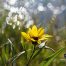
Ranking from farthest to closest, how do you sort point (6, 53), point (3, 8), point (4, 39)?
point (3, 8), point (4, 39), point (6, 53)

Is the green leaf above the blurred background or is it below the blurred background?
below

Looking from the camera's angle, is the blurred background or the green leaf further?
the blurred background

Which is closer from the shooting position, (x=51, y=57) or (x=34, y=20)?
(x=51, y=57)

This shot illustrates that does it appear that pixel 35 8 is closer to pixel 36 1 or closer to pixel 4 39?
pixel 36 1

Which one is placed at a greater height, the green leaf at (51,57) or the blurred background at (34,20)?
the blurred background at (34,20)

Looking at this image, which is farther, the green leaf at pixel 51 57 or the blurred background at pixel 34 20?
the blurred background at pixel 34 20

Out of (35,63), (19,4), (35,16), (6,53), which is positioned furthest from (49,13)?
(6,53)

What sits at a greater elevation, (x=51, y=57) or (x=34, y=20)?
(x=34, y=20)

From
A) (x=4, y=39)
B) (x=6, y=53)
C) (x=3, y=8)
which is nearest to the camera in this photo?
(x=6, y=53)
